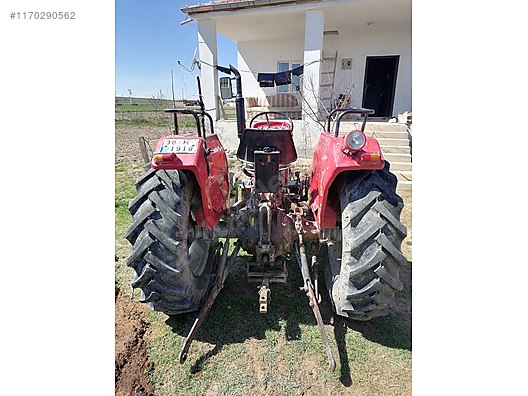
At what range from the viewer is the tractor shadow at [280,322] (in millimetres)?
2271

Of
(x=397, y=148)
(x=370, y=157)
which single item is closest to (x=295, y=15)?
(x=397, y=148)

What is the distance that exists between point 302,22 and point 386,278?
27.6 feet

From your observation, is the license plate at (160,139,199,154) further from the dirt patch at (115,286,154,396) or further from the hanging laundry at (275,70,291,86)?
the hanging laundry at (275,70,291,86)

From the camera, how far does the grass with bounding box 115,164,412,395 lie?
1949mm

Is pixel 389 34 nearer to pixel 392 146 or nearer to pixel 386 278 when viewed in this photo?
pixel 392 146

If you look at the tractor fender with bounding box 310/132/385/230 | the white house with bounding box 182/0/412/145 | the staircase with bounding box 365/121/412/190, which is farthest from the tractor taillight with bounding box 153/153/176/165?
the staircase with bounding box 365/121/412/190

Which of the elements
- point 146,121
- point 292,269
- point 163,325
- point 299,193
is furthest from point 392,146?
point 146,121

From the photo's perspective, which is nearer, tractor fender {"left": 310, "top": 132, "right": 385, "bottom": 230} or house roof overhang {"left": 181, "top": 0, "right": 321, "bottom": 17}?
tractor fender {"left": 310, "top": 132, "right": 385, "bottom": 230}

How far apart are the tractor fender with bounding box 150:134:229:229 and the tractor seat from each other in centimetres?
25

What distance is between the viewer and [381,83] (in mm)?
11625

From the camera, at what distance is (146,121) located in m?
21.2

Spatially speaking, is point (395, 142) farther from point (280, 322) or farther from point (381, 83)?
point (280, 322)

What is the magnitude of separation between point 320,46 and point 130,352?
25.0ft

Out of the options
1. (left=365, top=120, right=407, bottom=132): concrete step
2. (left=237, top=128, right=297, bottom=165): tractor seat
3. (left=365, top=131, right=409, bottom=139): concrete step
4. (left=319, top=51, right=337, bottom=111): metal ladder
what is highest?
(left=319, top=51, right=337, bottom=111): metal ladder
